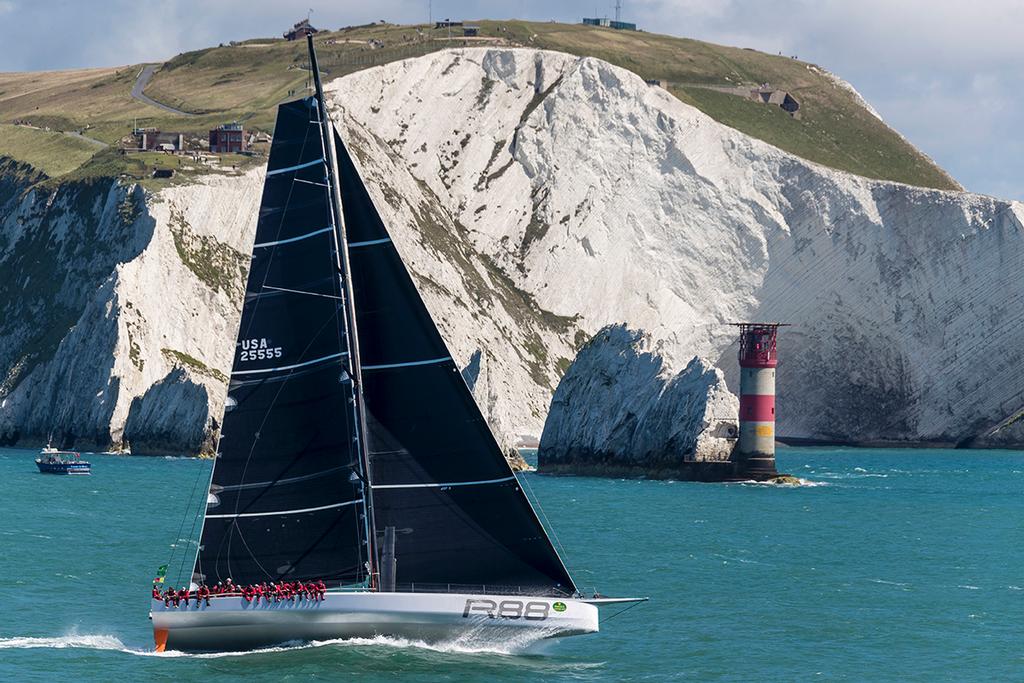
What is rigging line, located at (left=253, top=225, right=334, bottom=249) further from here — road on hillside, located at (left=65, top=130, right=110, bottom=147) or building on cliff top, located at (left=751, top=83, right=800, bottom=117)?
building on cliff top, located at (left=751, top=83, right=800, bottom=117)

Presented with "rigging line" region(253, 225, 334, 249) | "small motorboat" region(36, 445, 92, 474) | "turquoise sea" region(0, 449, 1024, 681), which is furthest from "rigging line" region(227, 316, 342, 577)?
"small motorboat" region(36, 445, 92, 474)

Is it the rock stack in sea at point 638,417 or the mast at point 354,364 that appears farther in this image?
the rock stack in sea at point 638,417

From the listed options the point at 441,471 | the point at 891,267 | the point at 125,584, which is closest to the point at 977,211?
the point at 891,267

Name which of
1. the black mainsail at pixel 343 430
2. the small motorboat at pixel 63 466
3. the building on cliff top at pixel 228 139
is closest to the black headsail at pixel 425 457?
the black mainsail at pixel 343 430

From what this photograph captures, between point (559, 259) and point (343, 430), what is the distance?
124087 millimetres

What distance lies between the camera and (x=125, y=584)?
5525cm

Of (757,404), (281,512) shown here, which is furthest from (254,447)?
(757,404)

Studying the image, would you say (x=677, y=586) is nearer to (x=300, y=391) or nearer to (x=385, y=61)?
(x=300, y=391)

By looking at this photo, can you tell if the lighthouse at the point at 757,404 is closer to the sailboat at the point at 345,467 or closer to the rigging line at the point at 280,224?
the sailboat at the point at 345,467

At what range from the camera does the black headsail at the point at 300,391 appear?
129 ft

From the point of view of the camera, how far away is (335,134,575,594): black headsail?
130 ft

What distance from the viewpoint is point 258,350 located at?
3931cm

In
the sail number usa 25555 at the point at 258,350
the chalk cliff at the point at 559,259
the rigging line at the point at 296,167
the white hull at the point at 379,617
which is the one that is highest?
the chalk cliff at the point at 559,259

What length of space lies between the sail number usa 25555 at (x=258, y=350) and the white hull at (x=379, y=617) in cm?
529
